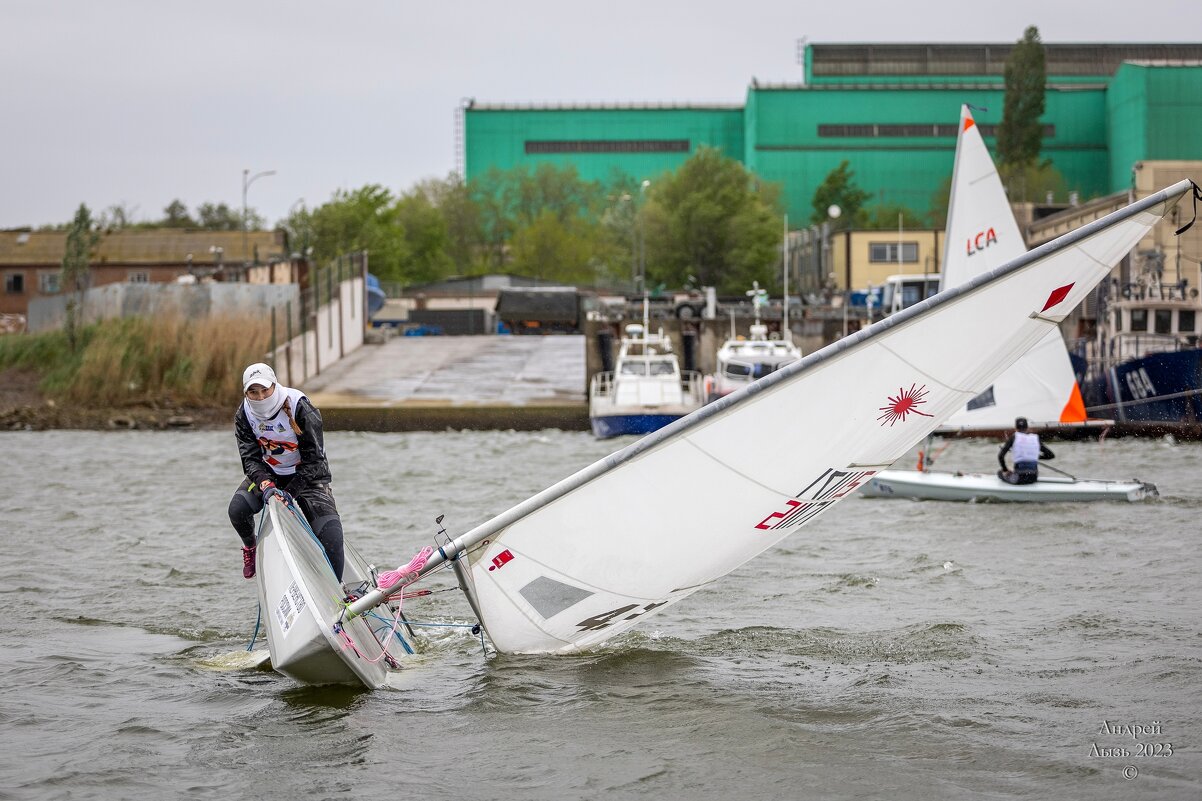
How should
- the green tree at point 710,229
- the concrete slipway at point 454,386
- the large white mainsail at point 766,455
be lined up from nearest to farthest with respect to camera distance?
the large white mainsail at point 766,455 < the concrete slipway at point 454,386 < the green tree at point 710,229

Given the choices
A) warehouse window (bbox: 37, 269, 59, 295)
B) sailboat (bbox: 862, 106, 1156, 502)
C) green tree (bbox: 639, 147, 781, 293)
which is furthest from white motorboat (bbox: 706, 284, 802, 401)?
warehouse window (bbox: 37, 269, 59, 295)

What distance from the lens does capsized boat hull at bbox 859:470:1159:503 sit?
65.5 feet

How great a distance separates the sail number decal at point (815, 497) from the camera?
29.6 feet

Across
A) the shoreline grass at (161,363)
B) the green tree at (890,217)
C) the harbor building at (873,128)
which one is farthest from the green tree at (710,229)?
the shoreline grass at (161,363)

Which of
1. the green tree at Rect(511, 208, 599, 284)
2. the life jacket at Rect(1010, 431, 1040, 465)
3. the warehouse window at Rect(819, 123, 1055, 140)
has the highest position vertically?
the warehouse window at Rect(819, 123, 1055, 140)

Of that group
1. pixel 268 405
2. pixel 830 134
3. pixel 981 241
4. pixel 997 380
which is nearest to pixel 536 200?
pixel 830 134

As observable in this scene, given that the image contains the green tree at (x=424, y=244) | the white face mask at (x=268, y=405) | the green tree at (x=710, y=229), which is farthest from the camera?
the green tree at (x=424, y=244)

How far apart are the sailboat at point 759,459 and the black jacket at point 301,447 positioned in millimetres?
1216

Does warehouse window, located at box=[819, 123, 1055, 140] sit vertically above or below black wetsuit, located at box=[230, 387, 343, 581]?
above

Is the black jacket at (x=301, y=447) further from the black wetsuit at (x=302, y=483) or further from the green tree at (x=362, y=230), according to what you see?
the green tree at (x=362, y=230)

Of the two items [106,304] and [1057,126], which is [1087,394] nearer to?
[106,304]

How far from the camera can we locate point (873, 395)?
8656 mm

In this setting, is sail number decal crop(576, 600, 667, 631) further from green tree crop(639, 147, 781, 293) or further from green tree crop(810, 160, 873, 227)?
green tree crop(810, 160, 873, 227)

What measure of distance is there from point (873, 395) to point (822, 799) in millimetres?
2480
